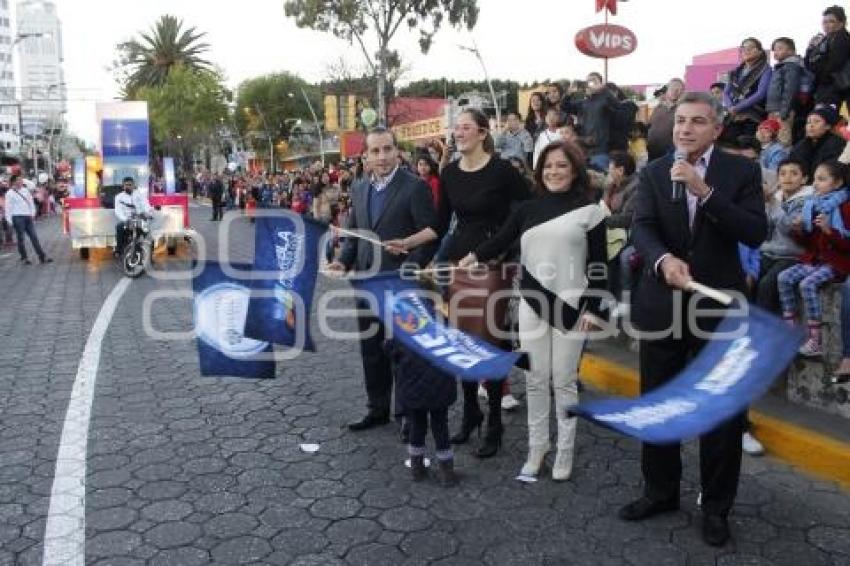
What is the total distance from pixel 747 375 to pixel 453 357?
1.29 m

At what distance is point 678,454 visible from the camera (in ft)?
12.6

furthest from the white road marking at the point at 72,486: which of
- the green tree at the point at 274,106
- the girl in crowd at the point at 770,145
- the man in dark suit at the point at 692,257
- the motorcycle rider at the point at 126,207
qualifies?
the green tree at the point at 274,106

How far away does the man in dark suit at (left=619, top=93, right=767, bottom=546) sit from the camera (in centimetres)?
338

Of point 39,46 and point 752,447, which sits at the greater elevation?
point 39,46

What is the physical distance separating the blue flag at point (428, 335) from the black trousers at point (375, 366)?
72cm

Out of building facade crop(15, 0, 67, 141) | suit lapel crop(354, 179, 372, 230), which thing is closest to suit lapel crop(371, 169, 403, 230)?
suit lapel crop(354, 179, 372, 230)

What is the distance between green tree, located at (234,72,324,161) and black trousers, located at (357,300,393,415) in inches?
2949

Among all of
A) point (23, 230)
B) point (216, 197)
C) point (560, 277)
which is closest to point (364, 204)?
point (560, 277)

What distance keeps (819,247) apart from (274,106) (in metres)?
78.3

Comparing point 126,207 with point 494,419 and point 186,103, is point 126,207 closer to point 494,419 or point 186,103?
point 494,419

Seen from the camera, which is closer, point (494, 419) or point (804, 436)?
point (804, 436)

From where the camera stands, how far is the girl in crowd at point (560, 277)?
162 inches

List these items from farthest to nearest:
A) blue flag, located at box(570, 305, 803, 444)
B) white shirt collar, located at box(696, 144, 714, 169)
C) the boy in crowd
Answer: the boy in crowd, white shirt collar, located at box(696, 144, 714, 169), blue flag, located at box(570, 305, 803, 444)

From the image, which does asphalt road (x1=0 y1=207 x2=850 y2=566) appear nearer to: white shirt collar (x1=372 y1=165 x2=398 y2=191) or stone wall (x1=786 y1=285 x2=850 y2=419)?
stone wall (x1=786 y1=285 x2=850 y2=419)
